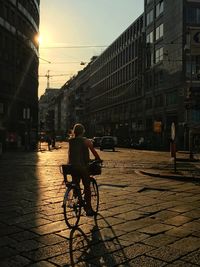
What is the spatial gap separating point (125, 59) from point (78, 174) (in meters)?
80.1

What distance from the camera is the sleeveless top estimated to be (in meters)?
7.73

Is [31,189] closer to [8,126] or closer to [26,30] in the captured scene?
[8,126]

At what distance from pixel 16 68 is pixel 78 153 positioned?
145 ft

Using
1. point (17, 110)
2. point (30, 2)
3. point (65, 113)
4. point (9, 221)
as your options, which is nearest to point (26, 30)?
point (30, 2)

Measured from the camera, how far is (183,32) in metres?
57.2

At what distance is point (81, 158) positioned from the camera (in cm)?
775

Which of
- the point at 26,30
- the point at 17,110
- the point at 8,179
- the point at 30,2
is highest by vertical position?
the point at 30,2

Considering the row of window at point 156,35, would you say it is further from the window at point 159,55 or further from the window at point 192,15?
the window at point 192,15

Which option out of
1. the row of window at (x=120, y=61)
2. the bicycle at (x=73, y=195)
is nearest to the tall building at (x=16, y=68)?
the row of window at (x=120, y=61)

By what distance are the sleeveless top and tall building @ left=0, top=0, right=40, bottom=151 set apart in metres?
38.5

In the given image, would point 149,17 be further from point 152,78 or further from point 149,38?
point 152,78

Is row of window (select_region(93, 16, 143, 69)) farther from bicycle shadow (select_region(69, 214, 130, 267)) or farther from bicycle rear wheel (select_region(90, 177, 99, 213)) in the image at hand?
bicycle shadow (select_region(69, 214, 130, 267))

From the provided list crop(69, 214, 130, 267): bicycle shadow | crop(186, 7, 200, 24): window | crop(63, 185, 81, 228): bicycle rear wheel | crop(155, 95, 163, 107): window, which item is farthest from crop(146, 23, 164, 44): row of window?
crop(69, 214, 130, 267): bicycle shadow

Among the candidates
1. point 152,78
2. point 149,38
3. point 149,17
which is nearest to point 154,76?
point 152,78
